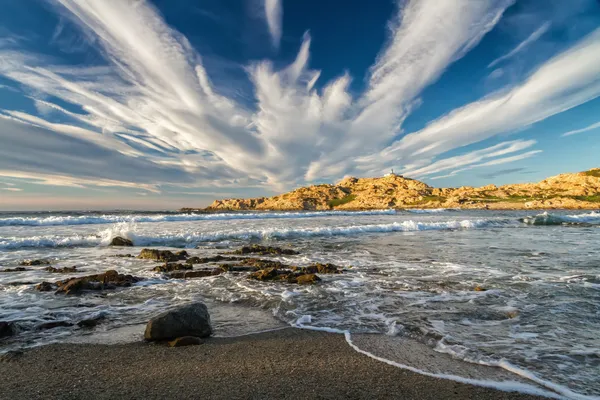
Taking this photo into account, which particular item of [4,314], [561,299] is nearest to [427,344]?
[561,299]

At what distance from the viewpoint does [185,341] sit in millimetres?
5418

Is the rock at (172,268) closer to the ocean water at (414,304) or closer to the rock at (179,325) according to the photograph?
the ocean water at (414,304)

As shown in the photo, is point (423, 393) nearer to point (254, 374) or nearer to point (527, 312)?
point (254, 374)

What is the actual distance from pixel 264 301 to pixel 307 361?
3.90 metres

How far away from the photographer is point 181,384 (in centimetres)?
393

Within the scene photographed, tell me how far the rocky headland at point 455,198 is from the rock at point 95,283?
12254 centimetres

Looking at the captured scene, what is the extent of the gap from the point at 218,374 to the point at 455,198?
475 ft

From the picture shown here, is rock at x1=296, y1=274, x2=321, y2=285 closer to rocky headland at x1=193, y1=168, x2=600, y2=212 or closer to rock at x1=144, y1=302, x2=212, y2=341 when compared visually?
rock at x1=144, y1=302, x2=212, y2=341

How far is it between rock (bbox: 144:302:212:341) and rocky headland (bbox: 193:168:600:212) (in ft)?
404

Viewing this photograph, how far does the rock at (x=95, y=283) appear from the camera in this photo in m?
9.26

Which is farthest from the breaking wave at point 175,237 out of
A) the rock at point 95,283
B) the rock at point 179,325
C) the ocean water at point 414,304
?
the rock at point 179,325

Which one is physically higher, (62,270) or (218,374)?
(62,270)

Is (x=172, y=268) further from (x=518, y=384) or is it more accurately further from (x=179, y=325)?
(x=518, y=384)

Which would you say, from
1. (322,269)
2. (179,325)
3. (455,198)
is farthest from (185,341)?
(455,198)
